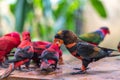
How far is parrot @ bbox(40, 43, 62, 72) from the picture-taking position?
1.14 m

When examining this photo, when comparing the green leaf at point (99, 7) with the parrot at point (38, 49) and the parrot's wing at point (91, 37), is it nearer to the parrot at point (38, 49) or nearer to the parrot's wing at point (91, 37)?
the parrot's wing at point (91, 37)

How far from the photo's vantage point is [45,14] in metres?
2.58

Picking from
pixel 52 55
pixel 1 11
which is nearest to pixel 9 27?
pixel 1 11

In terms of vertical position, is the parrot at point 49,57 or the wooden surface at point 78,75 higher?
the parrot at point 49,57

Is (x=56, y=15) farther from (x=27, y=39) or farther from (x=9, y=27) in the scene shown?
(x=27, y=39)

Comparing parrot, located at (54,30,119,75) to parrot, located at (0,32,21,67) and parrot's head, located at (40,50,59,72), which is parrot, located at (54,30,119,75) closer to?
parrot's head, located at (40,50,59,72)

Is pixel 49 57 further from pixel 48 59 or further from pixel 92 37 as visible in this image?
pixel 92 37

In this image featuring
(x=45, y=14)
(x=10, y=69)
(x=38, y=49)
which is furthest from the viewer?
(x=45, y=14)

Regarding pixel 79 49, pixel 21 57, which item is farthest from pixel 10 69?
pixel 79 49

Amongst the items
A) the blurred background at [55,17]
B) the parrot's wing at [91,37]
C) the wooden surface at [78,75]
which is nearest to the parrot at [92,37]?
the parrot's wing at [91,37]

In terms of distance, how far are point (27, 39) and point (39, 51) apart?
7 cm

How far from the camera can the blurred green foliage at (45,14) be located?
2.40 m

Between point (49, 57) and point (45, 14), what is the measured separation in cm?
144

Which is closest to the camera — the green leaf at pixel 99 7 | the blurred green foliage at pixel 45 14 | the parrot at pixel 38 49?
the parrot at pixel 38 49
